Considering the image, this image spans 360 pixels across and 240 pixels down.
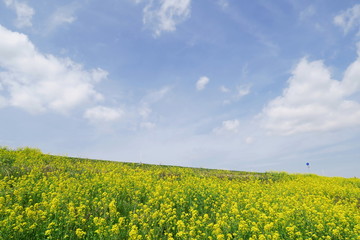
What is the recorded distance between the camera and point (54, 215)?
27.8 ft

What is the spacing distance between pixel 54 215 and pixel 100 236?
282cm

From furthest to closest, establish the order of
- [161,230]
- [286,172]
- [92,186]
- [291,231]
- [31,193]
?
[286,172], [92,186], [31,193], [161,230], [291,231]

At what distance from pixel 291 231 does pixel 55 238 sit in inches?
250

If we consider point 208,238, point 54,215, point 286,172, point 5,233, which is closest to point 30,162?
point 54,215

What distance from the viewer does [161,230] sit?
301 inches

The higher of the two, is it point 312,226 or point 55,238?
point 312,226

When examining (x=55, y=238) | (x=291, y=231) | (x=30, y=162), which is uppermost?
(x=30, y=162)

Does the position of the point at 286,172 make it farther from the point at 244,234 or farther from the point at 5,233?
the point at 5,233

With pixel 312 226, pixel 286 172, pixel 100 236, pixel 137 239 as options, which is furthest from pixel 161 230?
pixel 286 172

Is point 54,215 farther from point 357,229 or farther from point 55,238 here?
point 357,229

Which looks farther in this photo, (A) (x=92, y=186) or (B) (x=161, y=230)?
(A) (x=92, y=186)

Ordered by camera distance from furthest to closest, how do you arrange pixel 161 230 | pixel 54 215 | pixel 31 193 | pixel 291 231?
pixel 31 193
pixel 54 215
pixel 161 230
pixel 291 231

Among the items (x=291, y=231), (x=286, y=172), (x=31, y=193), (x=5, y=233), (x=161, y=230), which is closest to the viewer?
(x=5, y=233)

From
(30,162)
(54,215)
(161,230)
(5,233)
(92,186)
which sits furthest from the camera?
(30,162)
